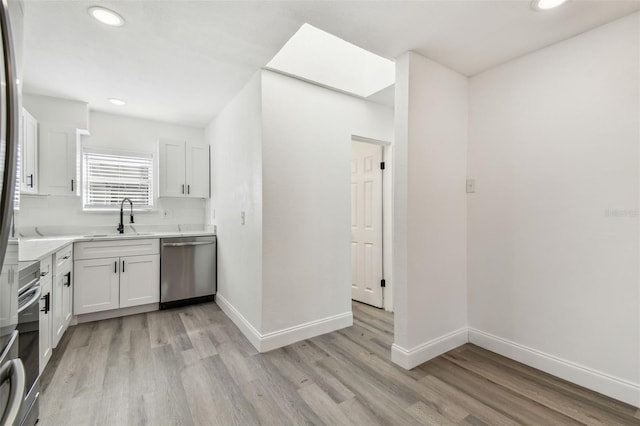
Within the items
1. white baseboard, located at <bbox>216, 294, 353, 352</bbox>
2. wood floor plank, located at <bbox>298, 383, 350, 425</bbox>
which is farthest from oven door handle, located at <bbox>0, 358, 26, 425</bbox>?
white baseboard, located at <bbox>216, 294, 353, 352</bbox>

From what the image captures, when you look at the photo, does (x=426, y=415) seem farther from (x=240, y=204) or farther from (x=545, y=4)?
(x=545, y=4)

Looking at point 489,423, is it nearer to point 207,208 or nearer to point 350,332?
point 350,332

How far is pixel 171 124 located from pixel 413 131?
137 inches

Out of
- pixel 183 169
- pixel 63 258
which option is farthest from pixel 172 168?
pixel 63 258

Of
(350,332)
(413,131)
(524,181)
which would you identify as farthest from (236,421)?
(524,181)

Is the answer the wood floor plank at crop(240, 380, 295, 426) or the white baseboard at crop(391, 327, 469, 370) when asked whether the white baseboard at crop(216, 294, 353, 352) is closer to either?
the wood floor plank at crop(240, 380, 295, 426)

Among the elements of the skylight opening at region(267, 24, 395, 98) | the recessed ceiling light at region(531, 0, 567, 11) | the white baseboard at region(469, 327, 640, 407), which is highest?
the skylight opening at region(267, 24, 395, 98)

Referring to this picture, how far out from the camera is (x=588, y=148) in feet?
6.51

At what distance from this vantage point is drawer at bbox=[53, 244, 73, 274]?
2432mm

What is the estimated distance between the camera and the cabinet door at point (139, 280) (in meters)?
3.26

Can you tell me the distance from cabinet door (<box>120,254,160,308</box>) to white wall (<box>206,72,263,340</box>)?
731 millimetres

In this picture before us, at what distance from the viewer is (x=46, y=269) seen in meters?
2.18

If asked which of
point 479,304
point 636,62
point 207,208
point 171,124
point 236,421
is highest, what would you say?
point 171,124

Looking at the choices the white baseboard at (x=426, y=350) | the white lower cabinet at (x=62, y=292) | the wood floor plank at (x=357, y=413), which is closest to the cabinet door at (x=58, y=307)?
the white lower cabinet at (x=62, y=292)
